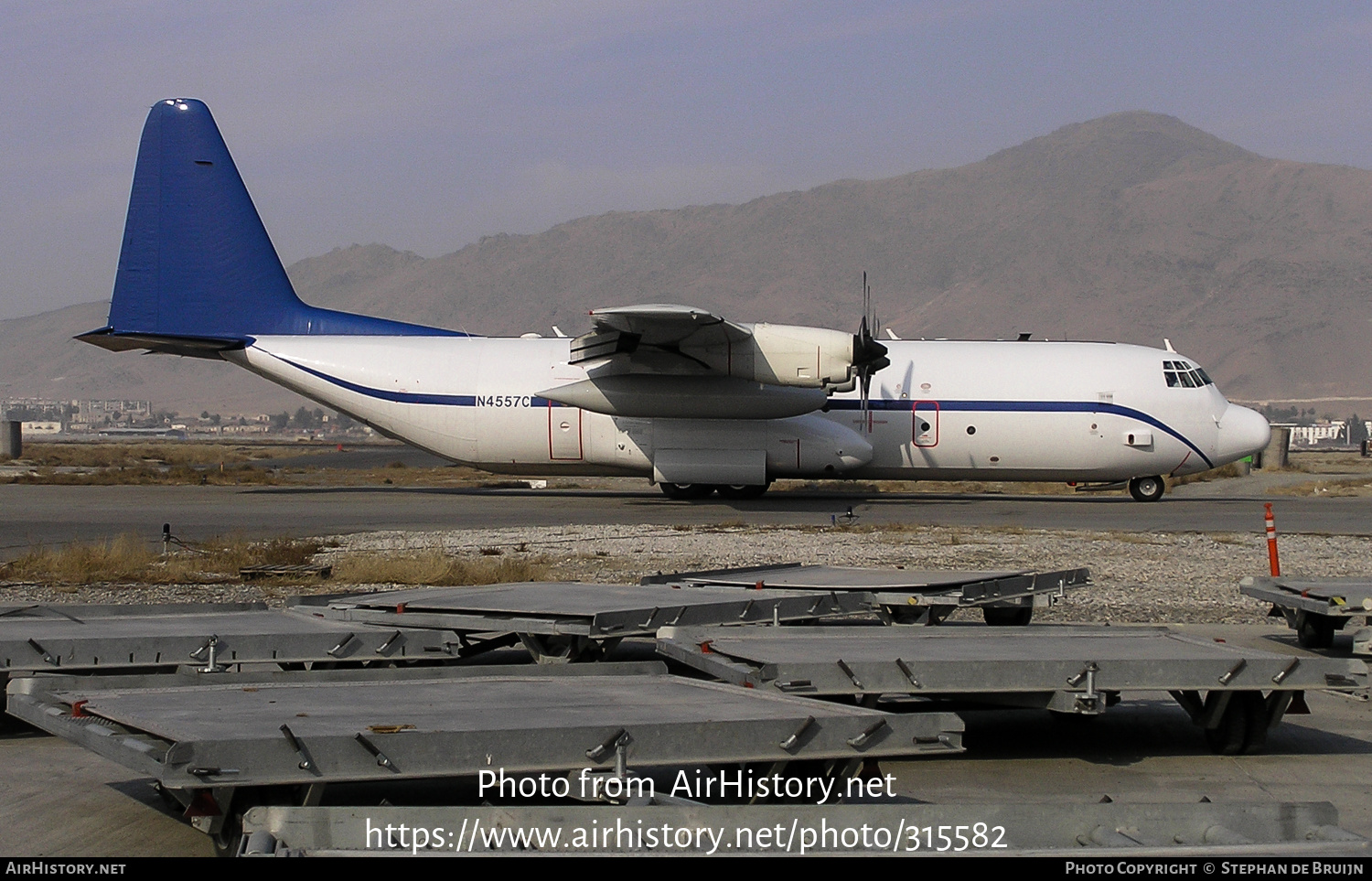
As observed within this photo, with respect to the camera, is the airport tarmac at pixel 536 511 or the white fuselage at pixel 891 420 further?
the white fuselage at pixel 891 420

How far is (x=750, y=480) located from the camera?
89.3 ft

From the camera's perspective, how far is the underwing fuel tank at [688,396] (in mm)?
26297

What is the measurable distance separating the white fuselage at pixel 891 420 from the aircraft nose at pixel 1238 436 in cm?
4

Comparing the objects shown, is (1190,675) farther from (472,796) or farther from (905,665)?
(472,796)

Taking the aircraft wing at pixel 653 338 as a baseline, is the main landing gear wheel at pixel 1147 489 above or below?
below

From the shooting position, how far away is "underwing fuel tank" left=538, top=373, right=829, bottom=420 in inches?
1035

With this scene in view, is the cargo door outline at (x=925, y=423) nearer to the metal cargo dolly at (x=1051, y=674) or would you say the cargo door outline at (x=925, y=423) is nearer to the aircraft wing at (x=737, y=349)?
the aircraft wing at (x=737, y=349)

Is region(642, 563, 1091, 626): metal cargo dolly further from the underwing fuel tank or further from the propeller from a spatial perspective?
the underwing fuel tank

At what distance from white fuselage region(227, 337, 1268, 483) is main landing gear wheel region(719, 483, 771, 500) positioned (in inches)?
35.7

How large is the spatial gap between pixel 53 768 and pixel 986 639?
5.69 meters

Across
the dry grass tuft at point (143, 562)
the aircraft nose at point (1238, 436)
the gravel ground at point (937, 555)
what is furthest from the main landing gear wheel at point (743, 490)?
the dry grass tuft at point (143, 562)

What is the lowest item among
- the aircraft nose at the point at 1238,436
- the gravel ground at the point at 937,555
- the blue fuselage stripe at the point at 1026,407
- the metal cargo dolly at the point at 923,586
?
the gravel ground at the point at 937,555

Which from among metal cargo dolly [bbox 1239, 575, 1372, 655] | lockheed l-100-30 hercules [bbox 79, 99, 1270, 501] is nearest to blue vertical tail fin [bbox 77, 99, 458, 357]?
lockheed l-100-30 hercules [bbox 79, 99, 1270, 501]
